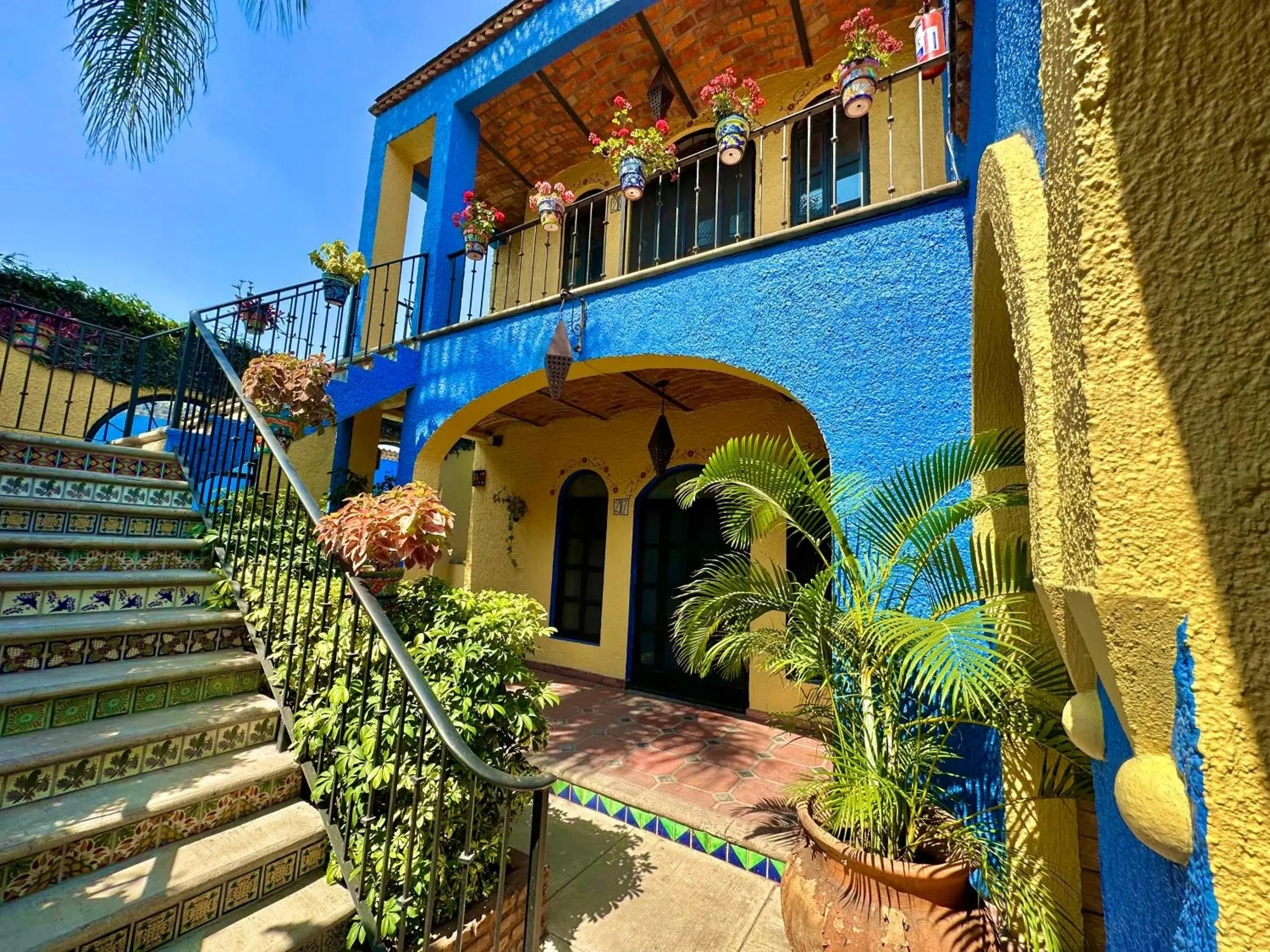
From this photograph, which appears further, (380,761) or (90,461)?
(90,461)

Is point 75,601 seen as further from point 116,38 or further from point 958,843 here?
point 958,843

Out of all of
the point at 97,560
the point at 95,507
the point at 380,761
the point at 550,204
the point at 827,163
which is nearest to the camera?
the point at 380,761

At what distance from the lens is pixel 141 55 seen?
3191 mm

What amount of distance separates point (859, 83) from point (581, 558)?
18.7 feet

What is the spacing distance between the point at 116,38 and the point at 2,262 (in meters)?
5.46

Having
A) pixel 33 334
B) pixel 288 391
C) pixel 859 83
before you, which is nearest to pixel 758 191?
pixel 859 83

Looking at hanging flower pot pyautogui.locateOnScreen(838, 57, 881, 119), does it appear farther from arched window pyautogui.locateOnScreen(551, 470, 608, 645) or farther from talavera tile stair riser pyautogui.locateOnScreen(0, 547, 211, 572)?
talavera tile stair riser pyautogui.locateOnScreen(0, 547, 211, 572)

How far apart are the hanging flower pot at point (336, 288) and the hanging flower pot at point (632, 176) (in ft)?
10.8

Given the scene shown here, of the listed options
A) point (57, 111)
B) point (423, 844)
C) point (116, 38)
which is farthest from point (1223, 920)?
point (57, 111)

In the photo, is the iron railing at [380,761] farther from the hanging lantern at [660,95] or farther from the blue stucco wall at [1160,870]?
the hanging lantern at [660,95]

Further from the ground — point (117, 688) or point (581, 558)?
point (581, 558)

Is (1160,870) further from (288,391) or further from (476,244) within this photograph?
(476,244)

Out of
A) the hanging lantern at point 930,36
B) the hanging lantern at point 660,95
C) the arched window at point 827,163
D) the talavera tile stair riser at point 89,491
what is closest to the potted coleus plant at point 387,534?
the talavera tile stair riser at point 89,491

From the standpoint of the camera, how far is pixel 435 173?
220 inches
